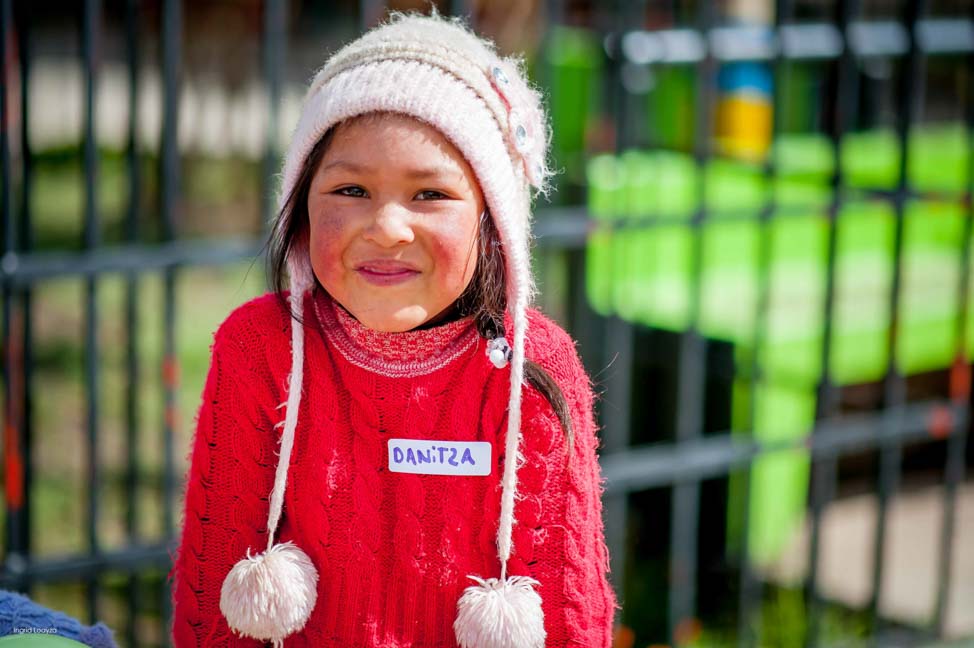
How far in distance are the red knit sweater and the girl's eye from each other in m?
0.20

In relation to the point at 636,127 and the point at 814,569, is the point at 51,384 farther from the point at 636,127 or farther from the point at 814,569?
the point at 814,569

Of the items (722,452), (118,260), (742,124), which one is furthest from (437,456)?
(742,124)

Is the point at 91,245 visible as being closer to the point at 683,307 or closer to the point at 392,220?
the point at 392,220

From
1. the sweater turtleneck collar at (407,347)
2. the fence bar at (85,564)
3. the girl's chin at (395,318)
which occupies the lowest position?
the fence bar at (85,564)

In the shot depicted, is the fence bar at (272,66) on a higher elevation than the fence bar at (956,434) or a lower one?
higher

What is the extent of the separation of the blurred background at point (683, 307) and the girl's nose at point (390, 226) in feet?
0.94

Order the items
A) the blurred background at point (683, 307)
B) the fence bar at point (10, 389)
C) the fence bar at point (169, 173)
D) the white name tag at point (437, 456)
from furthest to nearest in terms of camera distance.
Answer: the blurred background at point (683, 307)
the fence bar at point (169, 173)
the fence bar at point (10, 389)
the white name tag at point (437, 456)

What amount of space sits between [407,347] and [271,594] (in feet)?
1.20

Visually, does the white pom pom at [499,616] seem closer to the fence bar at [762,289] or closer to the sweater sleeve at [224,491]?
the sweater sleeve at [224,491]

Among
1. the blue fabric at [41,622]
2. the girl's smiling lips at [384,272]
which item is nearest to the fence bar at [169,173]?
the blue fabric at [41,622]

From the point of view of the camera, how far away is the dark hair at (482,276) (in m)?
1.60

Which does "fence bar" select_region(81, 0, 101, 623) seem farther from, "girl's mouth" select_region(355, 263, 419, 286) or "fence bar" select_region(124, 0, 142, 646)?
"girl's mouth" select_region(355, 263, 419, 286)

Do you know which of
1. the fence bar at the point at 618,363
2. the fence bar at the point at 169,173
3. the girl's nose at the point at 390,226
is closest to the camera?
the girl's nose at the point at 390,226

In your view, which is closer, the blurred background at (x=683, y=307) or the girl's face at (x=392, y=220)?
the girl's face at (x=392, y=220)
